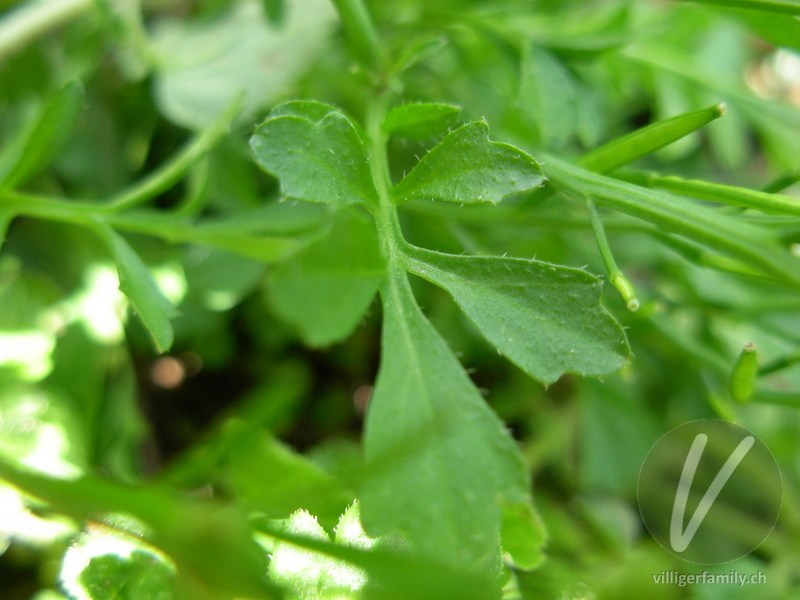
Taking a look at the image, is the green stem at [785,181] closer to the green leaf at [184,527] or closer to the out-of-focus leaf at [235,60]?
the green leaf at [184,527]

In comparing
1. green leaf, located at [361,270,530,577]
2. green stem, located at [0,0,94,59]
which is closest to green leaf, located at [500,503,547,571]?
green leaf, located at [361,270,530,577]

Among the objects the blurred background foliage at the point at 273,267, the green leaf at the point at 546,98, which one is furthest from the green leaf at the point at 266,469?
the green leaf at the point at 546,98

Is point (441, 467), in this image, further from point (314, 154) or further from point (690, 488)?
point (690, 488)

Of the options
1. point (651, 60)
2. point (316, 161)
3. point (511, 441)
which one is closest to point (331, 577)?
point (511, 441)

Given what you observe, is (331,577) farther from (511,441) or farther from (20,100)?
(20,100)

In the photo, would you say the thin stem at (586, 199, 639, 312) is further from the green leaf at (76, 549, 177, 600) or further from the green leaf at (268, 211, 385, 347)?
the green leaf at (76, 549, 177, 600)
